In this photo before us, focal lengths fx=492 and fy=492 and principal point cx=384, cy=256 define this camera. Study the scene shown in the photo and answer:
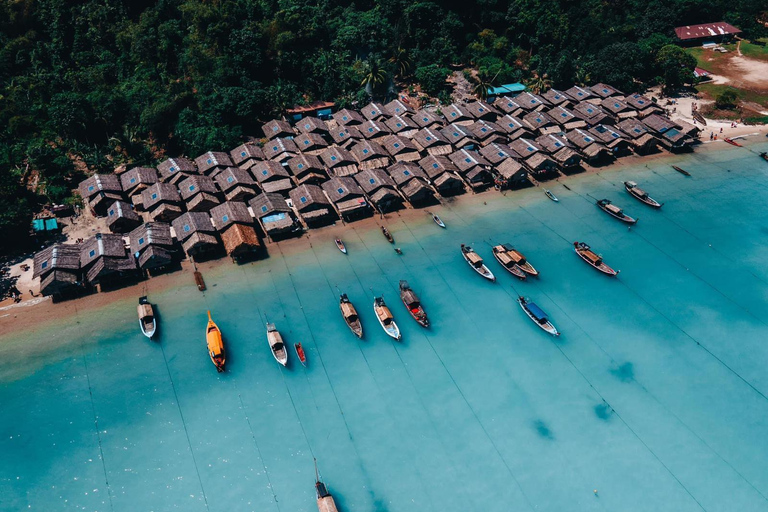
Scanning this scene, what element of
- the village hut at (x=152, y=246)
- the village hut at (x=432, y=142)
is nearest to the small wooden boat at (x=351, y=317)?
the village hut at (x=152, y=246)

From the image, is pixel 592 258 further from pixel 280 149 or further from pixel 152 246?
pixel 152 246

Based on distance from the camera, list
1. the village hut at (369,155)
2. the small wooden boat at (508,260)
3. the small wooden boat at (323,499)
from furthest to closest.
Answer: the village hut at (369,155), the small wooden boat at (508,260), the small wooden boat at (323,499)

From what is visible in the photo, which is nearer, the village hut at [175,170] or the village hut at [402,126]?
the village hut at [175,170]

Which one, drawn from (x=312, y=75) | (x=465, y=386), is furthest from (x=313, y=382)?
(x=312, y=75)

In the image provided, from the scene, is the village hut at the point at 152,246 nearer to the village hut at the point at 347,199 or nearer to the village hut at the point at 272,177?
the village hut at the point at 272,177

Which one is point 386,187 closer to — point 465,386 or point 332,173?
point 332,173

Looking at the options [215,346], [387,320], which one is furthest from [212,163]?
[387,320]
